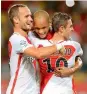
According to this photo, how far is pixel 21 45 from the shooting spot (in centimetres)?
393

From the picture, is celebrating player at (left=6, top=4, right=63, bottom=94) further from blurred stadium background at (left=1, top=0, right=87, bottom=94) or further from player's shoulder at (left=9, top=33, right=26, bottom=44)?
blurred stadium background at (left=1, top=0, right=87, bottom=94)

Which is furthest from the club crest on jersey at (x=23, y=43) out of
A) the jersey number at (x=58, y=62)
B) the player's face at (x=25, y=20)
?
the jersey number at (x=58, y=62)

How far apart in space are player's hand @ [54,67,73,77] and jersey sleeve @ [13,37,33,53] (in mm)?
349

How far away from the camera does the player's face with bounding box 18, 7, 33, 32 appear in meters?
4.02

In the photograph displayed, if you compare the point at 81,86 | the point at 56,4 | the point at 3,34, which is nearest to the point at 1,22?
the point at 3,34

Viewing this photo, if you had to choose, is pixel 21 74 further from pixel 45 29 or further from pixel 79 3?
pixel 79 3

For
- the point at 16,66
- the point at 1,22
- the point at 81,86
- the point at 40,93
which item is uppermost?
the point at 16,66

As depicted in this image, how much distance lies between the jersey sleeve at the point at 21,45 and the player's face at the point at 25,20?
0.12 metres

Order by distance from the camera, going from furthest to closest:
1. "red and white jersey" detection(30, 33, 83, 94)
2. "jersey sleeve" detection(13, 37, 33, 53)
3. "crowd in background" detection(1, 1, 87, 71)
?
"crowd in background" detection(1, 1, 87, 71)
"red and white jersey" detection(30, 33, 83, 94)
"jersey sleeve" detection(13, 37, 33, 53)

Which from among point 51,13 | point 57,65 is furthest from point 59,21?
point 51,13

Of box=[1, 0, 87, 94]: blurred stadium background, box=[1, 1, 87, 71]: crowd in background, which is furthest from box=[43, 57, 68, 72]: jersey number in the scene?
box=[1, 1, 87, 71]: crowd in background

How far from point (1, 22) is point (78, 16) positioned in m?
1.73

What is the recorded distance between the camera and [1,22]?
953 centimetres

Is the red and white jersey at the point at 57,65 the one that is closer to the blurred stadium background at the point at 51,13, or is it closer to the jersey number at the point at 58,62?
the jersey number at the point at 58,62
